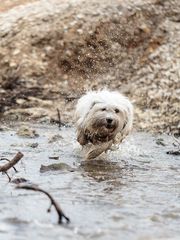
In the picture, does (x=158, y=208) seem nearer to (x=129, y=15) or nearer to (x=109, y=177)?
(x=109, y=177)

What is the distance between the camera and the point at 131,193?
6.28 meters

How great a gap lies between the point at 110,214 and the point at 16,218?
29.8 inches

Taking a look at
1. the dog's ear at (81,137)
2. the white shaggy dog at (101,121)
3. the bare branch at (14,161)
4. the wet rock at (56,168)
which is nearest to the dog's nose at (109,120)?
the white shaggy dog at (101,121)

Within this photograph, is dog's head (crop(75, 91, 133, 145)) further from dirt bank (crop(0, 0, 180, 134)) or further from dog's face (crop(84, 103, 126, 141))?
dirt bank (crop(0, 0, 180, 134))

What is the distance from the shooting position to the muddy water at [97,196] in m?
4.54

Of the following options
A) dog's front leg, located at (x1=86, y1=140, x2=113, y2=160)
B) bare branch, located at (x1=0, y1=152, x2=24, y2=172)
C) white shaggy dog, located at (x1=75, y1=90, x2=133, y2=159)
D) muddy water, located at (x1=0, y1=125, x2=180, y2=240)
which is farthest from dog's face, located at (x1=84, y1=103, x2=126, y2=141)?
bare branch, located at (x1=0, y1=152, x2=24, y2=172)

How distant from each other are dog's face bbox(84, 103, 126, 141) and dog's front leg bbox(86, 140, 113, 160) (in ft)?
0.49

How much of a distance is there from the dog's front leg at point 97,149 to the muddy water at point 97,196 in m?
0.14

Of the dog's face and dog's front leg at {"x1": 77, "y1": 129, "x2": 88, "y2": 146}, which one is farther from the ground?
the dog's face

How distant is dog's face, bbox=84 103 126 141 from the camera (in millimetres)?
8602

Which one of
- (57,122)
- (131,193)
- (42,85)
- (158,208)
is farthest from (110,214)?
(42,85)

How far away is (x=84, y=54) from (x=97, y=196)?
1251 cm

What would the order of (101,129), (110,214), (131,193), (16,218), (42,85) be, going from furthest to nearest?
(42,85)
(101,129)
(131,193)
(110,214)
(16,218)

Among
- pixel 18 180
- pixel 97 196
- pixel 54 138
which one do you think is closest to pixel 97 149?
pixel 54 138
